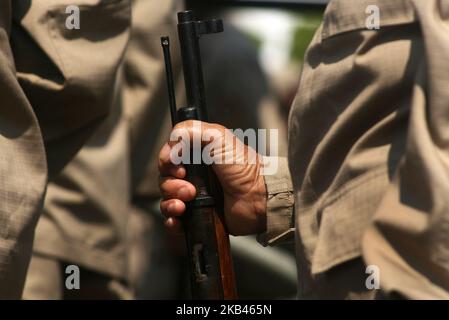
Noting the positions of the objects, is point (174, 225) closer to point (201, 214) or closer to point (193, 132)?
point (201, 214)

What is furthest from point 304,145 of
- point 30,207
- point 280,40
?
point 280,40

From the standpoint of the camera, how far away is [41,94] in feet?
10.7

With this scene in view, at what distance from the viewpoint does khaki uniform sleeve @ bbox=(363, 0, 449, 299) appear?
6.94 ft

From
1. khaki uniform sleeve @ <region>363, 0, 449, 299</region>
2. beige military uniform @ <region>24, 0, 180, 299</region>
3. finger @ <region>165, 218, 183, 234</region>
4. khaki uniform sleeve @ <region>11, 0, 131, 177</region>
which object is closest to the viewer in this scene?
khaki uniform sleeve @ <region>363, 0, 449, 299</region>

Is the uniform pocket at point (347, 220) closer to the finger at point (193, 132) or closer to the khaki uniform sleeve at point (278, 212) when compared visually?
the finger at point (193, 132)

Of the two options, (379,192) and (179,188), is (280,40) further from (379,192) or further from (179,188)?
(379,192)

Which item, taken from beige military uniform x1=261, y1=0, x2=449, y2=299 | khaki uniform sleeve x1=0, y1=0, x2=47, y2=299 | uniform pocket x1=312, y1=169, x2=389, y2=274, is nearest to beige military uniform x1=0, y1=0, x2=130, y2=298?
khaki uniform sleeve x1=0, y1=0, x2=47, y2=299

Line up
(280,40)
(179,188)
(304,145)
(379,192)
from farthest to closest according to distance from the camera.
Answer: (280,40) < (179,188) < (304,145) < (379,192)

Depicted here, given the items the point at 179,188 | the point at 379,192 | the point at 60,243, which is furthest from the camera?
the point at 60,243

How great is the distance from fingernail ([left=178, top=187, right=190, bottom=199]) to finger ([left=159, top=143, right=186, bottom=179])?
0.04m

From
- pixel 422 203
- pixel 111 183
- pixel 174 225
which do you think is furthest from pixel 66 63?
pixel 422 203

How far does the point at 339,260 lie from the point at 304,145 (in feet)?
0.88

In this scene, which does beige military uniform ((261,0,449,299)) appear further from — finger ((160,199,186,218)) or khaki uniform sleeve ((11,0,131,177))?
khaki uniform sleeve ((11,0,131,177))
